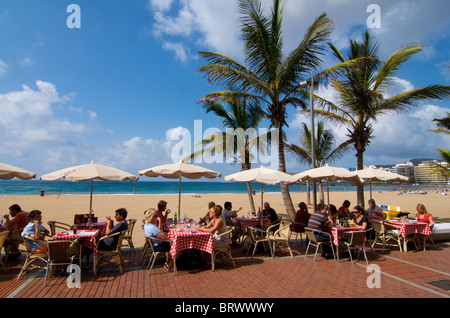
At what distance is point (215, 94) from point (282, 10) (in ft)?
13.6

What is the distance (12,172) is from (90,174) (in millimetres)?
2413

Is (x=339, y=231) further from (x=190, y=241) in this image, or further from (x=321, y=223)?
(x=190, y=241)

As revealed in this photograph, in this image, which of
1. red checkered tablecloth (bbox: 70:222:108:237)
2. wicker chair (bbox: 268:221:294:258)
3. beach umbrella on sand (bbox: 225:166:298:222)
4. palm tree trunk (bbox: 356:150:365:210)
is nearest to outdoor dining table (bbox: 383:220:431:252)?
wicker chair (bbox: 268:221:294:258)

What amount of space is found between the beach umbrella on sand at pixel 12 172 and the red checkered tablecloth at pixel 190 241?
4.47m

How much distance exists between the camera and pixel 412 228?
286 inches

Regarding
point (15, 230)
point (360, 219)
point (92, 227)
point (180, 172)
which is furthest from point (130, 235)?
point (360, 219)

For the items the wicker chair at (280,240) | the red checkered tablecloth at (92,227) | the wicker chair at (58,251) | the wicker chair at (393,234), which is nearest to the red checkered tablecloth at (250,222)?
the wicker chair at (280,240)

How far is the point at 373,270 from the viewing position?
5543 millimetres

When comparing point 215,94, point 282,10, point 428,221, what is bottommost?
point 428,221

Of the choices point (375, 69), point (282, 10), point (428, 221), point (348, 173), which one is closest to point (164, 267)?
point (348, 173)

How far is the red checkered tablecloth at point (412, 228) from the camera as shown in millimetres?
7188
